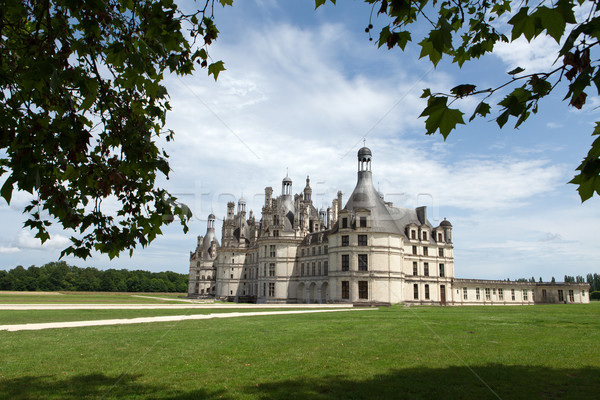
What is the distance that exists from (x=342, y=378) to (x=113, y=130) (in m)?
6.65

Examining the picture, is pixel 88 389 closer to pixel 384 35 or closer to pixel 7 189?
pixel 7 189

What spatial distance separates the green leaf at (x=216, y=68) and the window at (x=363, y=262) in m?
46.6

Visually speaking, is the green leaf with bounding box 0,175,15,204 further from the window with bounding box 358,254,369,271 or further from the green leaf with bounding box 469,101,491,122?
the window with bounding box 358,254,369,271

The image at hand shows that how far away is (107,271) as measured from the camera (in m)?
125

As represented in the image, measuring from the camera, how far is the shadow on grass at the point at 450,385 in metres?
7.58

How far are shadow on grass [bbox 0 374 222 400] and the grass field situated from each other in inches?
0.8

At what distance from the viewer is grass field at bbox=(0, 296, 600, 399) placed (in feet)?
25.7

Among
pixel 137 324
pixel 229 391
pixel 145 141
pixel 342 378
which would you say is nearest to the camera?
pixel 145 141

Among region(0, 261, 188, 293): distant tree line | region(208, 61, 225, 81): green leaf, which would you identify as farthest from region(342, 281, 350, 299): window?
region(0, 261, 188, 293): distant tree line

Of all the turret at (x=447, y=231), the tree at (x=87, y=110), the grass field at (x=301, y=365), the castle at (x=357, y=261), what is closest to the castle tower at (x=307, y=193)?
the castle at (x=357, y=261)

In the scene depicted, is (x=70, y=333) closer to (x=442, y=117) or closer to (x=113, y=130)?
(x=113, y=130)

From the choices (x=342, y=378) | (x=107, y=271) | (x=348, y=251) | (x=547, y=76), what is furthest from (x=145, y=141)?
Result: (x=107, y=271)

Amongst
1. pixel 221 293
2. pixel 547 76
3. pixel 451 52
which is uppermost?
pixel 451 52

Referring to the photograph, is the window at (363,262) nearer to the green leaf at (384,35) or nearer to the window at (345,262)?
the window at (345,262)
